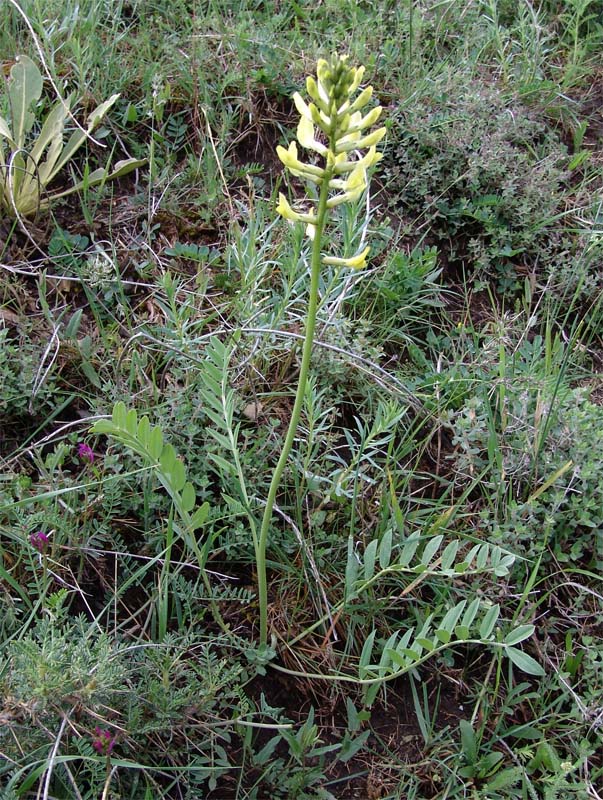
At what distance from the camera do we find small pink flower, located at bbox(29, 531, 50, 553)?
1817 millimetres

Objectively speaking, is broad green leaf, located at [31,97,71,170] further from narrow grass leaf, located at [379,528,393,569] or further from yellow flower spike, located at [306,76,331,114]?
narrow grass leaf, located at [379,528,393,569]

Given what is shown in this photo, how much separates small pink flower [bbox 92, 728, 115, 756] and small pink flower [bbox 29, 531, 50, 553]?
45 cm

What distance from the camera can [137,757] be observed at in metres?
1.68

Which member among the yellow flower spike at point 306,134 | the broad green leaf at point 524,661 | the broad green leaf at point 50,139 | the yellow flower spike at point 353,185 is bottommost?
the broad green leaf at point 524,661

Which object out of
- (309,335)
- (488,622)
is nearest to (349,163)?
(309,335)

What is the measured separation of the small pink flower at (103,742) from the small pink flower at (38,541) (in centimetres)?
45

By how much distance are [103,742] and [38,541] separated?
1.71ft

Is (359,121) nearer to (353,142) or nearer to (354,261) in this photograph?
(353,142)

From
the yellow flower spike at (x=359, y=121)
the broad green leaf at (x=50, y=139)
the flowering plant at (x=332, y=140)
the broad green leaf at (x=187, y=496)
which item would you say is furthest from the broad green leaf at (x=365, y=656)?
the broad green leaf at (x=50, y=139)

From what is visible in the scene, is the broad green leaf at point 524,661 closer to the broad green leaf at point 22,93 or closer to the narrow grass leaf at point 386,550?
the narrow grass leaf at point 386,550

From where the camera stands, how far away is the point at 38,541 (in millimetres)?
1823

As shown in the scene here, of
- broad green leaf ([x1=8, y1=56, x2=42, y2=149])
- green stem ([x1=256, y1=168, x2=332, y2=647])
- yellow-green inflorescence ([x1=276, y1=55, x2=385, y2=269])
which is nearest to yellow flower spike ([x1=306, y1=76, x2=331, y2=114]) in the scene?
yellow-green inflorescence ([x1=276, y1=55, x2=385, y2=269])

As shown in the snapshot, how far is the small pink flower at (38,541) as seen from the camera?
1817mm

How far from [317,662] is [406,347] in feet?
3.68
